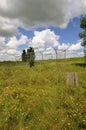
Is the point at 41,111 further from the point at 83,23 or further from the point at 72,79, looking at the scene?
the point at 83,23

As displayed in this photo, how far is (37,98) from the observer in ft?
27.5

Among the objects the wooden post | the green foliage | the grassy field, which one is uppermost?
the green foliage

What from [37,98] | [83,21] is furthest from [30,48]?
[37,98]

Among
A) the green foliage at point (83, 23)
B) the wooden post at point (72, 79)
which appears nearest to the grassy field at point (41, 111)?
the wooden post at point (72, 79)

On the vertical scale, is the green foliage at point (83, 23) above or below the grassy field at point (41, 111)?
above

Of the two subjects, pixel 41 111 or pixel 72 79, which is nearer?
pixel 41 111

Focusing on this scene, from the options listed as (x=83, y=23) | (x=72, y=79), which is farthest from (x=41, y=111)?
(x=83, y=23)

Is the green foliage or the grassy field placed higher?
the green foliage

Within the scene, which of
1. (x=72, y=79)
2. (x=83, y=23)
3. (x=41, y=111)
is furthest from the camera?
(x=83, y=23)

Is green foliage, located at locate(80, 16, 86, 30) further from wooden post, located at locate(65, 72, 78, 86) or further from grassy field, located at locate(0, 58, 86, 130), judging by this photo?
grassy field, located at locate(0, 58, 86, 130)

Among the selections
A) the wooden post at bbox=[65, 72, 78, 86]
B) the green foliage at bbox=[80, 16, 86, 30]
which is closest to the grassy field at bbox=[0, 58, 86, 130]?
the wooden post at bbox=[65, 72, 78, 86]

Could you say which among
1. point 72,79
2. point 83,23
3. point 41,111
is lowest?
point 41,111

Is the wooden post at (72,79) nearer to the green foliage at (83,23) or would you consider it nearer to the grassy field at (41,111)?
the grassy field at (41,111)

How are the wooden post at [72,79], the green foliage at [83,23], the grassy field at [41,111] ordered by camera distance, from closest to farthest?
the grassy field at [41,111] → the wooden post at [72,79] → the green foliage at [83,23]
